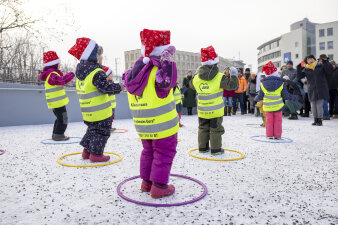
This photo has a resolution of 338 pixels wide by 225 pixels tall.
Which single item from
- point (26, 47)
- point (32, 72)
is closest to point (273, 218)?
point (32, 72)

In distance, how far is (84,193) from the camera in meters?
2.99

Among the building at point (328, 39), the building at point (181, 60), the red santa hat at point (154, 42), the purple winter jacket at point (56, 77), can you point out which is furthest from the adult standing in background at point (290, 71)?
the building at point (328, 39)

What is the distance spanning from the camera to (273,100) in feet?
21.2

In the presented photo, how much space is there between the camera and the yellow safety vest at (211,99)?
15.9ft

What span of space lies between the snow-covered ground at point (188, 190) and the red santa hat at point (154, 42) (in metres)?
1.54

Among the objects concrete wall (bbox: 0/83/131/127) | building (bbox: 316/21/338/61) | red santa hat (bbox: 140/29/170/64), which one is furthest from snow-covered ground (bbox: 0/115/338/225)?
building (bbox: 316/21/338/61)

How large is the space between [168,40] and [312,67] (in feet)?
25.6

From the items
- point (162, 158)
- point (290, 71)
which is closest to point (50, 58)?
point (162, 158)

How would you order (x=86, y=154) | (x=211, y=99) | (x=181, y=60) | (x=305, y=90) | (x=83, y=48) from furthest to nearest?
1. (x=181, y=60)
2. (x=305, y=90)
3. (x=211, y=99)
4. (x=86, y=154)
5. (x=83, y=48)

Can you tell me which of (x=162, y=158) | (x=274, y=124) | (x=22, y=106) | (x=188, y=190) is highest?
(x=22, y=106)

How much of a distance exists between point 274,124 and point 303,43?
78.3m

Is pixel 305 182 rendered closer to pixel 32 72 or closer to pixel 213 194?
pixel 213 194

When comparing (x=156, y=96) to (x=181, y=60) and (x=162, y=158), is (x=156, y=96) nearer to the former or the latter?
(x=162, y=158)

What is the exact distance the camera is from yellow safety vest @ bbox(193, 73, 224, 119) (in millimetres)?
4852
